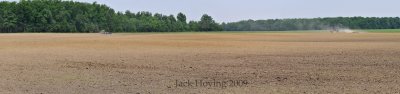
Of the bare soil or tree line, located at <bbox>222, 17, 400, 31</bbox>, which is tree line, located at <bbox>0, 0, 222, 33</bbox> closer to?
tree line, located at <bbox>222, 17, 400, 31</bbox>

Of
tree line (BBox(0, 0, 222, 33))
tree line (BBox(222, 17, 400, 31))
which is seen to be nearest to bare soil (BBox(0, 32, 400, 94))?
tree line (BBox(0, 0, 222, 33))

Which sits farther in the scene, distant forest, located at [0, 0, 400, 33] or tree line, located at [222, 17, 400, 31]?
tree line, located at [222, 17, 400, 31]

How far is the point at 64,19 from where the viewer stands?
4171 inches

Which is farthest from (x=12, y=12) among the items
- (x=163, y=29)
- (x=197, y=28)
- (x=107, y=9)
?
(x=197, y=28)

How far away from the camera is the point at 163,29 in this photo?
13425 cm

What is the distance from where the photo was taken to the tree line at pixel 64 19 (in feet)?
329

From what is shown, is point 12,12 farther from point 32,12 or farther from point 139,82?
point 139,82

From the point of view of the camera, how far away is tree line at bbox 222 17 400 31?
157 m

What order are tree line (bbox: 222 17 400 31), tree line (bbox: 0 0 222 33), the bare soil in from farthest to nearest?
tree line (bbox: 222 17 400 31) → tree line (bbox: 0 0 222 33) → the bare soil

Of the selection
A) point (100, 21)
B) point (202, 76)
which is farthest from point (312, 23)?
point (202, 76)

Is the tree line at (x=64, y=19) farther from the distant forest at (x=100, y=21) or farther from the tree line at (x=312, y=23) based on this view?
the tree line at (x=312, y=23)

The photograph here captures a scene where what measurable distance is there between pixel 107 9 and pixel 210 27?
28726 mm

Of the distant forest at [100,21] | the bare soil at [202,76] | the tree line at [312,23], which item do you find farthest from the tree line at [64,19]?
the bare soil at [202,76]

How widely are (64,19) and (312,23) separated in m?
72.3
